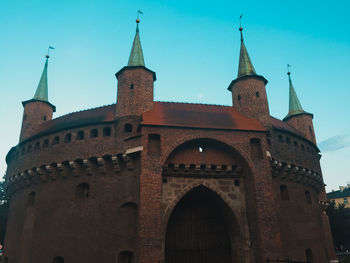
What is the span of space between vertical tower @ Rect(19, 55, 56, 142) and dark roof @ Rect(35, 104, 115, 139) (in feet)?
7.15

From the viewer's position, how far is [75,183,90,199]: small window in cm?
2109

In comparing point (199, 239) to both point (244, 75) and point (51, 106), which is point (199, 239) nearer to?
point (244, 75)

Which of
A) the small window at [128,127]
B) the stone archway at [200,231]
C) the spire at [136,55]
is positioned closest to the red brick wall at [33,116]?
the spire at [136,55]

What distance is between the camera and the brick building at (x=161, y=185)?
1892 centimetres

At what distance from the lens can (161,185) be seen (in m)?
18.7

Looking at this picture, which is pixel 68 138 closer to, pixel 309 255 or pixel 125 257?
pixel 125 257

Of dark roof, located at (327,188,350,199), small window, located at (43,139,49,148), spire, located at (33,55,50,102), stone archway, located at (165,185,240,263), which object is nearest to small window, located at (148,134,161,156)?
stone archway, located at (165,185,240,263)

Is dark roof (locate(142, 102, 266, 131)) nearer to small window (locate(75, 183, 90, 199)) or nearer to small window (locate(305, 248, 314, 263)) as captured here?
small window (locate(75, 183, 90, 199))

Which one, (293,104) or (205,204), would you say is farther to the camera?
(293,104)

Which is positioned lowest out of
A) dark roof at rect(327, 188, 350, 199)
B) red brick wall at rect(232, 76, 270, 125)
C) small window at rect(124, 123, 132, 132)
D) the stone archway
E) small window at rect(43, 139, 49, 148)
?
the stone archway

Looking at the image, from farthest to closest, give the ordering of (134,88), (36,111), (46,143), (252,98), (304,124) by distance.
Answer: (304,124) < (36,111) < (252,98) < (46,143) < (134,88)

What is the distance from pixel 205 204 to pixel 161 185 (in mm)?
5442

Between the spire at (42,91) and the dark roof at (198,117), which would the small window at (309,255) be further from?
the spire at (42,91)

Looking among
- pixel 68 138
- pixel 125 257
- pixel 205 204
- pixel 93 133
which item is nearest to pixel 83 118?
pixel 68 138
